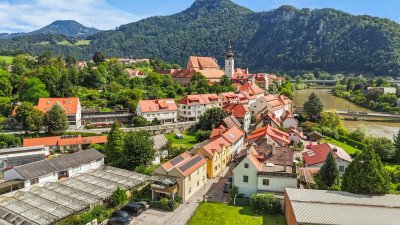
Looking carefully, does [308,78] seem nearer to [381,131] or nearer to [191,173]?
[381,131]

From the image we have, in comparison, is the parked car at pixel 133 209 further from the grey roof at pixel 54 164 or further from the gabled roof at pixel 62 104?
the gabled roof at pixel 62 104

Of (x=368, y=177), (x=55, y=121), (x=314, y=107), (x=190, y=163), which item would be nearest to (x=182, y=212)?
(x=190, y=163)

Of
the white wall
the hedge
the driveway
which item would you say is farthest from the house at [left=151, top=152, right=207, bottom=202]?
the hedge

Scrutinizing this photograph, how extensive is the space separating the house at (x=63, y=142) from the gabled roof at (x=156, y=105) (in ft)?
49.1

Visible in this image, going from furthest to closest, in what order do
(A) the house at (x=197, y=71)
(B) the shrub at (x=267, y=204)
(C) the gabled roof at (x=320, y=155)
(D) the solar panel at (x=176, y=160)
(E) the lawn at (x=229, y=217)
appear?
(A) the house at (x=197, y=71) < (C) the gabled roof at (x=320, y=155) < (D) the solar panel at (x=176, y=160) < (B) the shrub at (x=267, y=204) < (E) the lawn at (x=229, y=217)

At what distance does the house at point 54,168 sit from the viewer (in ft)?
106

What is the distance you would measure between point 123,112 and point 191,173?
37.4 m

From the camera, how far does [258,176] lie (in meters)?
31.5

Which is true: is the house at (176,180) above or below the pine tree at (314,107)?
below

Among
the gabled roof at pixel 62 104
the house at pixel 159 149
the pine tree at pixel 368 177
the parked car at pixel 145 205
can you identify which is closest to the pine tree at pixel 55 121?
the gabled roof at pixel 62 104

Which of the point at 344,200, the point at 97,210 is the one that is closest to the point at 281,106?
the point at 344,200

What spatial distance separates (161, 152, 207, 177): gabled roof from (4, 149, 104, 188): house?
36.8 feet

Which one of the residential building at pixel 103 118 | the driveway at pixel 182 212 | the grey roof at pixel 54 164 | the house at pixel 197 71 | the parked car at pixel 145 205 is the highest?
the house at pixel 197 71

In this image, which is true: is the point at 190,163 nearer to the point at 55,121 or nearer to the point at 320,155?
the point at 320,155
